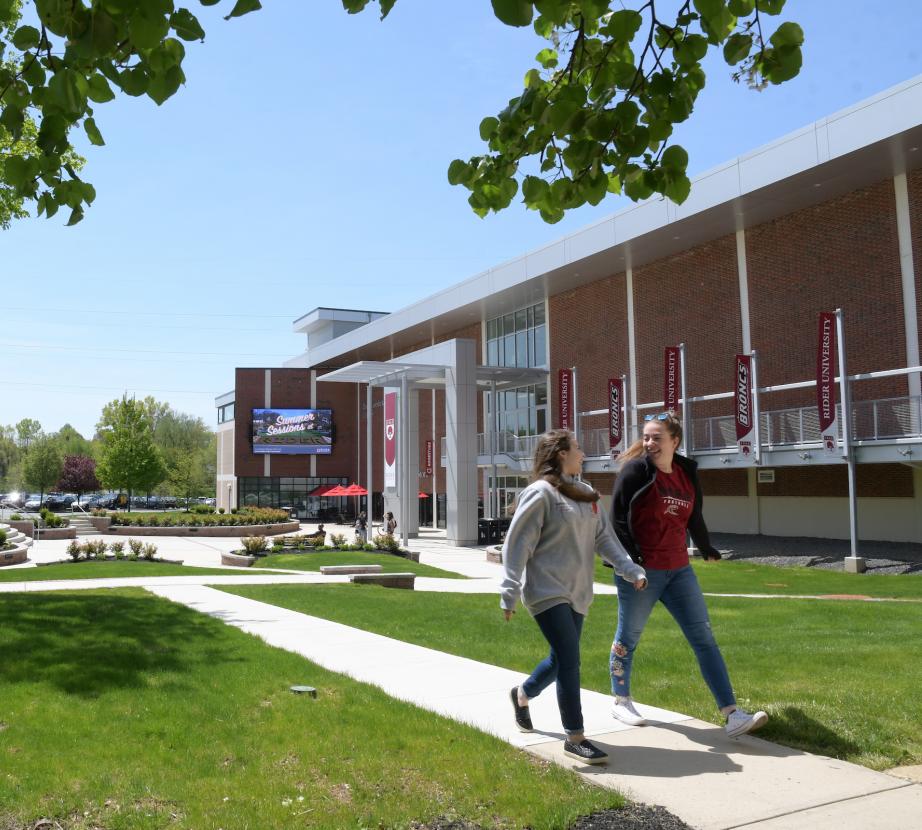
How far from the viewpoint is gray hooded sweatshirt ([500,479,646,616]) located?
5.04 metres

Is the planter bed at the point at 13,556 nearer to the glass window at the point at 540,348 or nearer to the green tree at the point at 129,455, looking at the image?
→ the glass window at the point at 540,348

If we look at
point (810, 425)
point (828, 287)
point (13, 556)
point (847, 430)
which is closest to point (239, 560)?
point (13, 556)

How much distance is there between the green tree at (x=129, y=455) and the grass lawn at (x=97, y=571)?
39.3 m

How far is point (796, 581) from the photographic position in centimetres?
1995

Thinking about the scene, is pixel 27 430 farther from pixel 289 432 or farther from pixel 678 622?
pixel 678 622

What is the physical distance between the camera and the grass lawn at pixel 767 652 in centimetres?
553

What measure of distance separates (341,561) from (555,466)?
17.9 m

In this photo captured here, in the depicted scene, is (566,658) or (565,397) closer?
(566,658)

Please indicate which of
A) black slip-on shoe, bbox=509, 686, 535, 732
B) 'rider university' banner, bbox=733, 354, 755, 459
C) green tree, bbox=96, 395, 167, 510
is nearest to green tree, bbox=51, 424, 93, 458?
green tree, bbox=96, 395, 167, 510

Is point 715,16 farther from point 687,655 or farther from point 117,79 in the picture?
point 687,655

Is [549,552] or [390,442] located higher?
[390,442]

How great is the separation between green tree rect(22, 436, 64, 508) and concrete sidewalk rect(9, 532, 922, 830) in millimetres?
84628

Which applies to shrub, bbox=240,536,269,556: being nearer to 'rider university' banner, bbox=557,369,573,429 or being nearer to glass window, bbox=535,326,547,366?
'rider university' banner, bbox=557,369,573,429

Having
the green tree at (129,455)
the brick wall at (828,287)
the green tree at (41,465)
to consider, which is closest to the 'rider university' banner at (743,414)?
the brick wall at (828,287)
